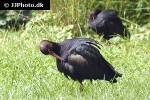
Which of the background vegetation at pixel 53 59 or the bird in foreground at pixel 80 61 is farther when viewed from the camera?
the bird in foreground at pixel 80 61

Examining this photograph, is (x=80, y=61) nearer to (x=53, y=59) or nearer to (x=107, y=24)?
(x=53, y=59)

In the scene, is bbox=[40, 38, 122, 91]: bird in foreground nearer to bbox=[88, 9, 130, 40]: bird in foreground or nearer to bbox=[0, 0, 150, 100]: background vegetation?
bbox=[0, 0, 150, 100]: background vegetation

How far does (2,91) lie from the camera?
219 inches

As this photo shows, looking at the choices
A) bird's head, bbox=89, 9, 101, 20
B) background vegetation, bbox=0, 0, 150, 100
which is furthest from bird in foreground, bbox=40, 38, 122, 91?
bird's head, bbox=89, 9, 101, 20

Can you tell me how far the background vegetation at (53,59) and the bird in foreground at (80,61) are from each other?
0.46 ft

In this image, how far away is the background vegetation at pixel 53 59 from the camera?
5602mm

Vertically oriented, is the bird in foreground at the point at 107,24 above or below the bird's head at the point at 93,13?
below

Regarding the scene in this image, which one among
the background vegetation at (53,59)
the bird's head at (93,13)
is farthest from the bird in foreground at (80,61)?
the bird's head at (93,13)

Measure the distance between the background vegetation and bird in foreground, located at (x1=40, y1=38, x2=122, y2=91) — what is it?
0.46ft

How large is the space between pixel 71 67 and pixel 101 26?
3476 millimetres

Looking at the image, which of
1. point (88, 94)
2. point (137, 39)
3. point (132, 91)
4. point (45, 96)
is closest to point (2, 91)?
point (45, 96)

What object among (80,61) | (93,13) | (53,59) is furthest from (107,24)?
(80,61)

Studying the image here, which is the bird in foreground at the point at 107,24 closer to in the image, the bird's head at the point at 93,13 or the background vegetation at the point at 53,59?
the bird's head at the point at 93,13

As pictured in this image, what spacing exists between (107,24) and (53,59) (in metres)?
2.15
